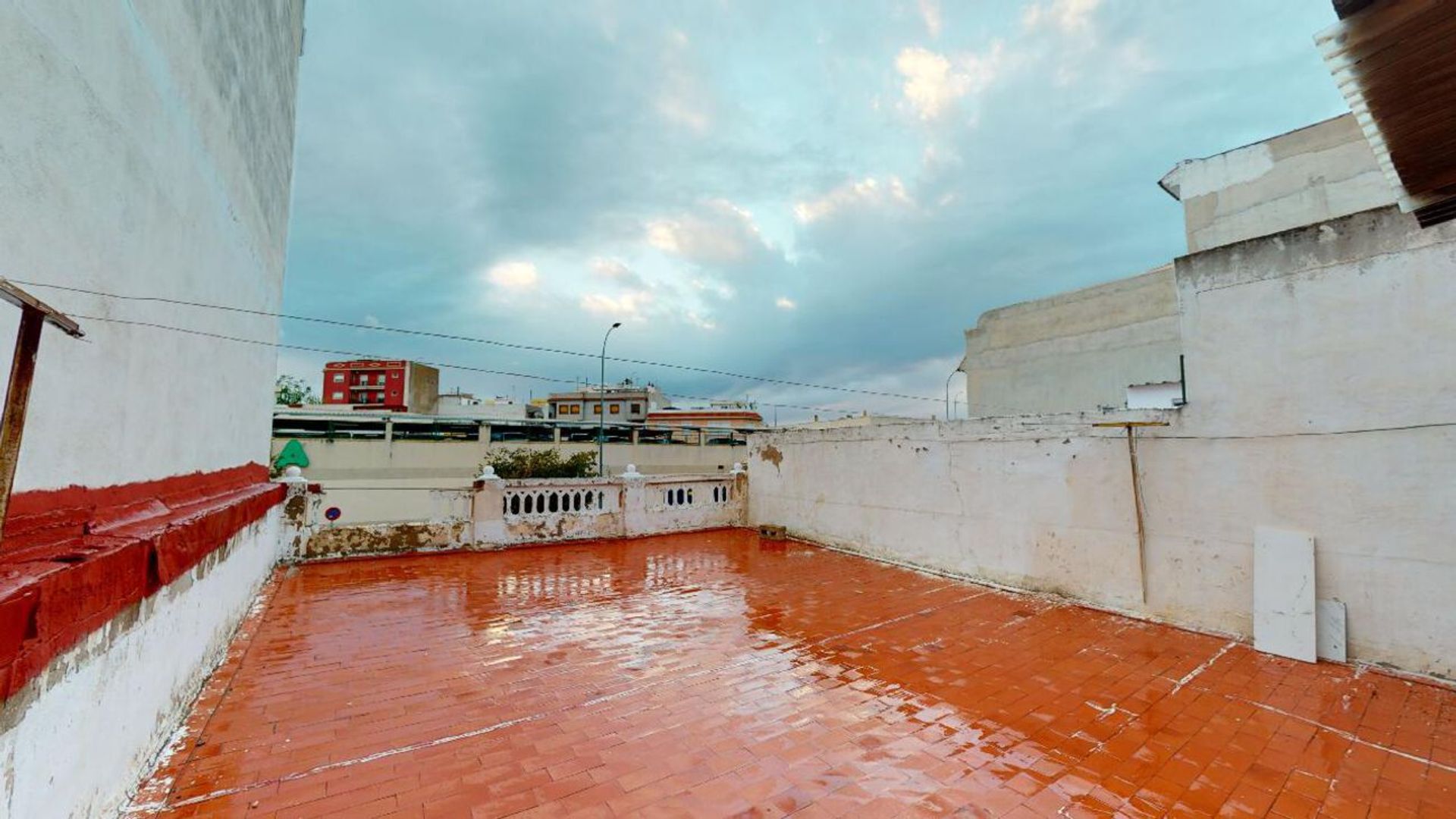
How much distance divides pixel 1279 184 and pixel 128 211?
48.0ft

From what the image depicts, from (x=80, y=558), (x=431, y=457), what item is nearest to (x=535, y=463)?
(x=431, y=457)

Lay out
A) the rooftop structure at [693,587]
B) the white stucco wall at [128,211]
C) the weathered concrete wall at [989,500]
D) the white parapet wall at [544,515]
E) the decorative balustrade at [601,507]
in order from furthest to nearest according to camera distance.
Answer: the decorative balustrade at [601,507], the white parapet wall at [544,515], the weathered concrete wall at [989,500], the rooftop structure at [693,587], the white stucco wall at [128,211]

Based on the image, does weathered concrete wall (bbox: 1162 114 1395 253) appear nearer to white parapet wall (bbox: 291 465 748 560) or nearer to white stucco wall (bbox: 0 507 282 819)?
white parapet wall (bbox: 291 465 748 560)

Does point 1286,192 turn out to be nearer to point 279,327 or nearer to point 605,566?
point 605,566

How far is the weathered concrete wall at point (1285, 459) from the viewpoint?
4.18 meters

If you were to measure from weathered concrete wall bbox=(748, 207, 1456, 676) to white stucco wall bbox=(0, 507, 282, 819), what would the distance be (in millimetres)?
7389

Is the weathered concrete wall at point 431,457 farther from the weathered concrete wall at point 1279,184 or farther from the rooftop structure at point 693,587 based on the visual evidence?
the rooftop structure at point 693,587

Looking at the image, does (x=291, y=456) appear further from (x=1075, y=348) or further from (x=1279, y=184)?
(x=1279, y=184)

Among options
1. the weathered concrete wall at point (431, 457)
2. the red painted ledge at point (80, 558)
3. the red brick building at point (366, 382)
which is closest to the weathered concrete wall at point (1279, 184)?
the red painted ledge at point (80, 558)

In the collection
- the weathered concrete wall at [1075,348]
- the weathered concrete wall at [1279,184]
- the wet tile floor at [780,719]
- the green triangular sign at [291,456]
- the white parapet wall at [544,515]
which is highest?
the weathered concrete wall at [1279,184]

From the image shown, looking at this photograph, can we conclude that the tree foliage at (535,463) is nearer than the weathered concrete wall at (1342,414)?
No

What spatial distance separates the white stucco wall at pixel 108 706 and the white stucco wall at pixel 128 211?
694 mm

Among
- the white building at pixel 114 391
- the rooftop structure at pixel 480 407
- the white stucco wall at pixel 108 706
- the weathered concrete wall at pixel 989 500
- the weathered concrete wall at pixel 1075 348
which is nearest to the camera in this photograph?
the white stucco wall at pixel 108 706

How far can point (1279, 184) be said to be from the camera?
976 cm
